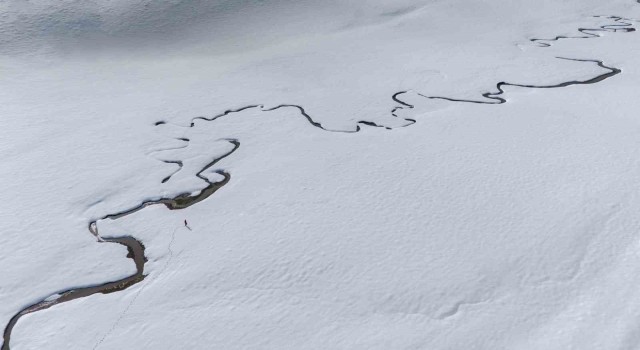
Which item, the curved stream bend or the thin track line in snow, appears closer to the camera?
the thin track line in snow


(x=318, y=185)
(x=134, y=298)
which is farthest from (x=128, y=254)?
(x=318, y=185)

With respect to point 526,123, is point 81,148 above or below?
above

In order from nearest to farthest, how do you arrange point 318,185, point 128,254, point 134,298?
point 134,298 → point 128,254 → point 318,185

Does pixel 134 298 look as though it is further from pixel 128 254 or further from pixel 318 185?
pixel 318 185

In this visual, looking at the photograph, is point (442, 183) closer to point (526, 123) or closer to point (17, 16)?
point (526, 123)

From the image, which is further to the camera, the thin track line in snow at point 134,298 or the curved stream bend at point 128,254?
the curved stream bend at point 128,254

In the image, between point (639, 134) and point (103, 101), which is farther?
point (103, 101)

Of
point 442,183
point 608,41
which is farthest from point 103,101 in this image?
point 608,41

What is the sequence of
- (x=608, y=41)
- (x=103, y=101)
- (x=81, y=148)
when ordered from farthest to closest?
(x=608, y=41) → (x=103, y=101) → (x=81, y=148)
